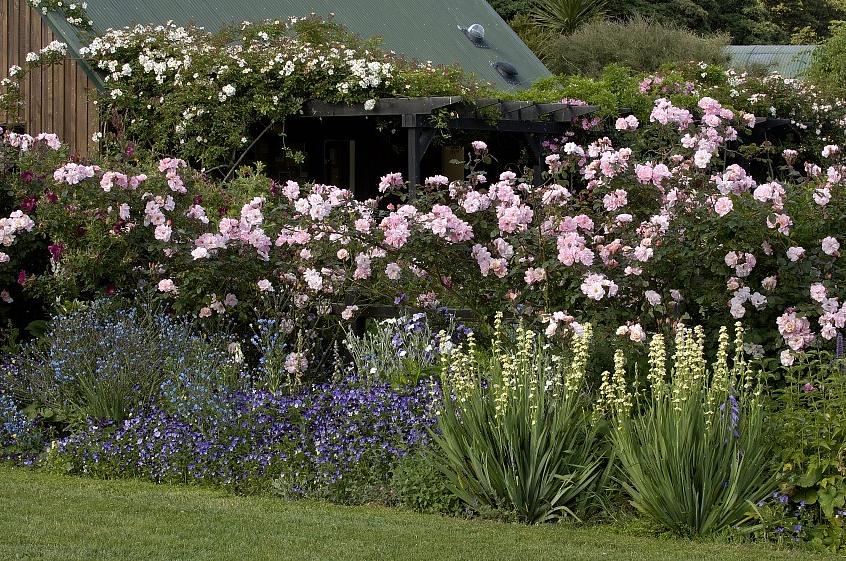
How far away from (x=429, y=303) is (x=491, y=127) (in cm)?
874

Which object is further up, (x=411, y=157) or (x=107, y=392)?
(x=411, y=157)

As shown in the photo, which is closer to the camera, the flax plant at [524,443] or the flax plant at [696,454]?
the flax plant at [696,454]

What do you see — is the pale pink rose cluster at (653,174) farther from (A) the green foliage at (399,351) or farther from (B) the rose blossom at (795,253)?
(A) the green foliage at (399,351)

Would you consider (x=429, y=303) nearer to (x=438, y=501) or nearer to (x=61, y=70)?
(x=438, y=501)

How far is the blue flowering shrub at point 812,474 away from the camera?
564 centimetres

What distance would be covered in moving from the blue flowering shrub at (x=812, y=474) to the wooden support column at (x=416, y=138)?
31.9 ft

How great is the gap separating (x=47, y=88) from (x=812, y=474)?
1239 centimetres

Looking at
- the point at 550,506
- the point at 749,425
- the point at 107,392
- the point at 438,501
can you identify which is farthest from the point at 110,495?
the point at 749,425

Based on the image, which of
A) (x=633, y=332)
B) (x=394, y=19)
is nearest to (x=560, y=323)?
(x=633, y=332)

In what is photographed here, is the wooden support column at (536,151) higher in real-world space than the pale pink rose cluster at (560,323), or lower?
higher

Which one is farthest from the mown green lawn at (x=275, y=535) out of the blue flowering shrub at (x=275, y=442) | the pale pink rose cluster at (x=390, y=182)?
the pale pink rose cluster at (x=390, y=182)

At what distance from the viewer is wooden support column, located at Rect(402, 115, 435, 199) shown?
50.5 ft

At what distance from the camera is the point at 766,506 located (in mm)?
5754

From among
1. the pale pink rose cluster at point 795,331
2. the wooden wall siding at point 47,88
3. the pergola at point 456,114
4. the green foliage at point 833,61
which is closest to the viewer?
the pale pink rose cluster at point 795,331
